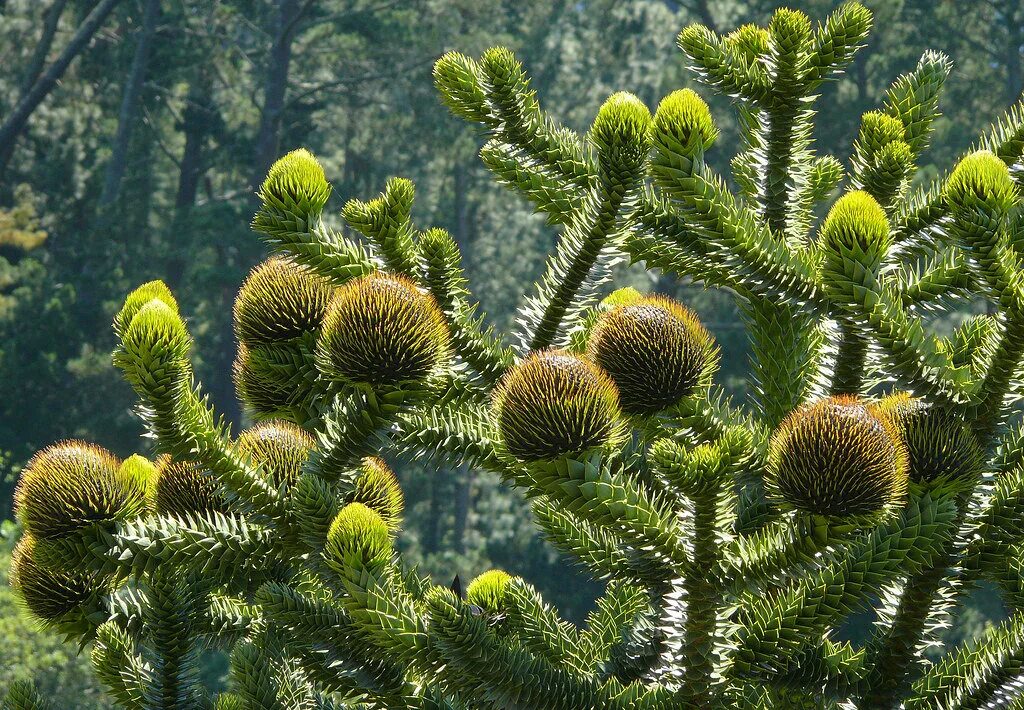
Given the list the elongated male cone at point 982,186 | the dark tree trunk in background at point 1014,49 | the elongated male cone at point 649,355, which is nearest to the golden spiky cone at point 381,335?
the elongated male cone at point 649,355

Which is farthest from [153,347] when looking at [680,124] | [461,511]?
[461,511]

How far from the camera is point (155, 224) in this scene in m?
29.4

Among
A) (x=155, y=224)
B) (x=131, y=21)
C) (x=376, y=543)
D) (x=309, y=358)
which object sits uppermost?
(x=131, y=21)

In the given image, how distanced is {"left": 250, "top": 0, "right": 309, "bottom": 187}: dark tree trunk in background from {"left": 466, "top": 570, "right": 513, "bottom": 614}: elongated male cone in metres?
24.7

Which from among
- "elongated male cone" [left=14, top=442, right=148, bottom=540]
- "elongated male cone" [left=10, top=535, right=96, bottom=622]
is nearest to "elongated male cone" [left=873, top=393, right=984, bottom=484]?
"elongated male cone" [left=14, top=442, right=148, bottom=540]

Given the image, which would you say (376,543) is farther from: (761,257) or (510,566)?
(510,566)

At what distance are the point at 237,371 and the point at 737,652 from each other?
127cm

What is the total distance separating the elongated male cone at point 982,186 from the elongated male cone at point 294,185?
1.20 m

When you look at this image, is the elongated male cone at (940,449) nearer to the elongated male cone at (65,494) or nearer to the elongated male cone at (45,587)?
the elongated male cone at (65,494)

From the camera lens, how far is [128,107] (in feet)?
81.9

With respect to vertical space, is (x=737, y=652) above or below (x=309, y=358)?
below

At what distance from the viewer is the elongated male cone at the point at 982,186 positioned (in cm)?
204

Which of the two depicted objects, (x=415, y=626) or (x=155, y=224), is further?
(x=155, y=224)

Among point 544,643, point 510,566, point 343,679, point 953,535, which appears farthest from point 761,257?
point 510,566
